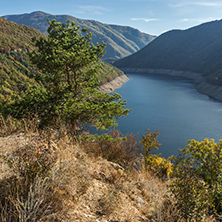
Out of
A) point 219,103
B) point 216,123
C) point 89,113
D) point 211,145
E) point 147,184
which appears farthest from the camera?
point 219,103

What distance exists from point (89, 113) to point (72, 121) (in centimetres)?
156

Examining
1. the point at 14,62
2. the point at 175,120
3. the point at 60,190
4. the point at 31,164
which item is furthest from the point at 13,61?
the point at 60,190

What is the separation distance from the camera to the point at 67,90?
17375 mm

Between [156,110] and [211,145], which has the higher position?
[211,145]

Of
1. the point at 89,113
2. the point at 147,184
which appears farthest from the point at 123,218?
the point at 89,113

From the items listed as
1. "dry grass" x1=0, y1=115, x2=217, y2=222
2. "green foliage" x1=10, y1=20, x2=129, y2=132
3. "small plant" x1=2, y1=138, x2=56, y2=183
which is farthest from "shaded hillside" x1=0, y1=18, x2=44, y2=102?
"small plant" x1=2, y1=138, x2=56, y2=183

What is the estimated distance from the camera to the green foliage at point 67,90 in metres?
14.8

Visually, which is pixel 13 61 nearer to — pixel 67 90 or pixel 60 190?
pixel 67 90

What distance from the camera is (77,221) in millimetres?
4195

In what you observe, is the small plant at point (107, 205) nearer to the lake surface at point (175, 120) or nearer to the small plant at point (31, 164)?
the small plant at point (31, 164)

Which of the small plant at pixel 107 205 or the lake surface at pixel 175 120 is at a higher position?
the small plant at pixel 107 205

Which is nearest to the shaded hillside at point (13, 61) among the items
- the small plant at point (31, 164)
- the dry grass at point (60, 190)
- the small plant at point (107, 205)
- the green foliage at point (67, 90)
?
the green foliage at point (67, 90)

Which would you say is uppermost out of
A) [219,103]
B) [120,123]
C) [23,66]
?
[23,66]

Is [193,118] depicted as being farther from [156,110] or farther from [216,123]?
[156,110]
